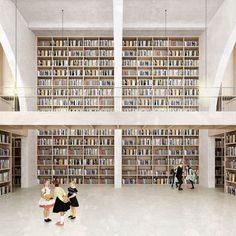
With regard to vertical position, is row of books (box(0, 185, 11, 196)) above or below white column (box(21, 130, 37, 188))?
below

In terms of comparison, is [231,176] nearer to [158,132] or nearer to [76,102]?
[158,132]

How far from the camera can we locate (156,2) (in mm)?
12094

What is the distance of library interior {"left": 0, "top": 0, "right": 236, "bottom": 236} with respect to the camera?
37.3ft

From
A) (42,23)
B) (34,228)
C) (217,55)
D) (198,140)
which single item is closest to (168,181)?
(198,140)

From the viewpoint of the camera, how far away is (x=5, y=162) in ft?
39.5

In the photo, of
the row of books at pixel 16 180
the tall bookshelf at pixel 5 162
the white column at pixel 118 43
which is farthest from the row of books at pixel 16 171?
the white column at pixel 118 43

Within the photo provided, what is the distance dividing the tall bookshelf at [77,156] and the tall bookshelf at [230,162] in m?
4.24

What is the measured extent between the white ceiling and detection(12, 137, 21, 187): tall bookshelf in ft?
14.1

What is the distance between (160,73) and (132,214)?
768cm

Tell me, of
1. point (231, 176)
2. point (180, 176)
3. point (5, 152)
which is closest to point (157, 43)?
point (180, 176)

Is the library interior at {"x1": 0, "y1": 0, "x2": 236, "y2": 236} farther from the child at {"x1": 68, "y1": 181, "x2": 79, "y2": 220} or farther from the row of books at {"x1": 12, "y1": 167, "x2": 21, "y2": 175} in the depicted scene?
the child at {"x1": 68, "y1": 181, "x2": 79, "y2": 220}

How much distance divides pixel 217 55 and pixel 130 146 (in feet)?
15.3

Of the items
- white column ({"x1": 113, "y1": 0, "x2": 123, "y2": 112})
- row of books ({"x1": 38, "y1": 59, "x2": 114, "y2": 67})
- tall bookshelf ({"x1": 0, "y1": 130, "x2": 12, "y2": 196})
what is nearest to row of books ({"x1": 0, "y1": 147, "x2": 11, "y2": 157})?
tall bookshelf ({"x1": 0, "y1": 130, "x2": 12, "y2": 196})

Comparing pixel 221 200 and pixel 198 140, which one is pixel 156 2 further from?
pixel 221 200
